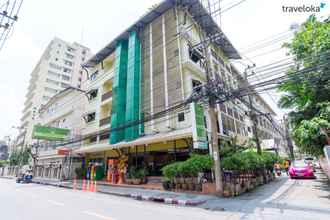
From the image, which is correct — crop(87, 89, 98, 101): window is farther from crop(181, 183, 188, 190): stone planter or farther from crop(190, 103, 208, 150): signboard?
crop(181, 183, 188, 190): stone planter

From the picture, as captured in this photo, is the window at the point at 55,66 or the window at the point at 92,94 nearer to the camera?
the window at the point at 92,94

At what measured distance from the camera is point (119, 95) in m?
17.1

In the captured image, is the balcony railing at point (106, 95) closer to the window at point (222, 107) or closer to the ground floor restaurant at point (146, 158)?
the ground floor restaurant at point (146, 158)

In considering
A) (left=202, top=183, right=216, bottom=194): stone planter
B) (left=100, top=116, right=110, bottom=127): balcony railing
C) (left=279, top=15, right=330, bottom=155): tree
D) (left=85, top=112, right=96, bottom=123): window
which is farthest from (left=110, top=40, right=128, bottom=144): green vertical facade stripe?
(left=279, top=15, right=330, bottom=155): tree

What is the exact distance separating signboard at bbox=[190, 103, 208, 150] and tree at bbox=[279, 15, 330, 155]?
4.36 m

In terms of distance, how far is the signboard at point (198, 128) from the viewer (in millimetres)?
9586

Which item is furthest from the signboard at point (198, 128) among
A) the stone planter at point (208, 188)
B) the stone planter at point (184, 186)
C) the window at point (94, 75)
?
the window at point (94, 75)

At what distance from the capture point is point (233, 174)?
9.70 meters

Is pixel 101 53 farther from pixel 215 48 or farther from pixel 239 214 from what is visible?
pixel 239 214

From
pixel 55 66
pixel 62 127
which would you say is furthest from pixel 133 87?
pixel 55 66

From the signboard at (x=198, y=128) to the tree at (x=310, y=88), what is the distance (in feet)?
14.3

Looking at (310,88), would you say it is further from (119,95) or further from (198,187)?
(119,95)

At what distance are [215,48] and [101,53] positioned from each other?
13.2m

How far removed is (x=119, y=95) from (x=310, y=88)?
1399cm
